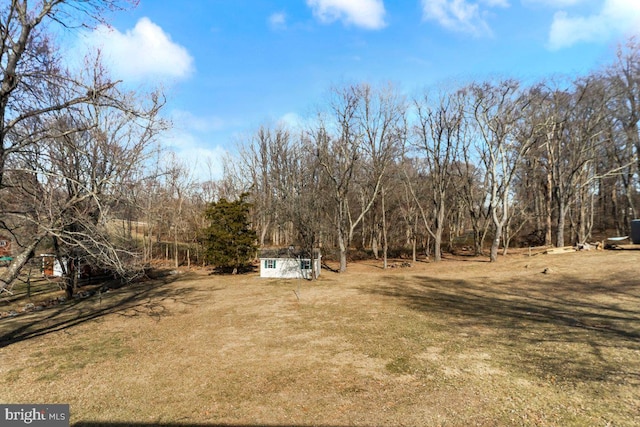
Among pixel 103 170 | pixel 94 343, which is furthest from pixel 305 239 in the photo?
pixel 94 343

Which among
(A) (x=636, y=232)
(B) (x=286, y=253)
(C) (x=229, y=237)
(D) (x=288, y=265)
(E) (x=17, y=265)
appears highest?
(C) (x=229, y=237)

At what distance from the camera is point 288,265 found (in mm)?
23469

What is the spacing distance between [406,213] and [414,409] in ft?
95.6

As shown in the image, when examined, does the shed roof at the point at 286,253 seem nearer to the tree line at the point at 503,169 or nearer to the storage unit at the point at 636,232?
the tree line at the point at 503,169

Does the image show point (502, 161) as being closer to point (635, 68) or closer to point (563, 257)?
point (563, 257)

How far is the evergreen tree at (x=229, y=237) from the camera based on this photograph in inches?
993

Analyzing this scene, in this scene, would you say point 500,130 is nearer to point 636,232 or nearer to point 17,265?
point 636,232

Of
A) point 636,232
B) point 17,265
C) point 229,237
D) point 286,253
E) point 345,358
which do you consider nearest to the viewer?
point 17,265

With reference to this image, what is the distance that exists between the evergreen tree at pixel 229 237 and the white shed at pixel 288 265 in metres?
2.80

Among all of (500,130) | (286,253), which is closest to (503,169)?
(500,130)

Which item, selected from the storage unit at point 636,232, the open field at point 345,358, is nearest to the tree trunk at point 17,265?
the open field at point 345,358

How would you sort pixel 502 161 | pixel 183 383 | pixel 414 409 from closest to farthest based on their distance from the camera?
pixel 414 409 → pixel 183 383 → pixel 502 161

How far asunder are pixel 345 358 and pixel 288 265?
608 inches

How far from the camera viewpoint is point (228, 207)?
1025 inches
